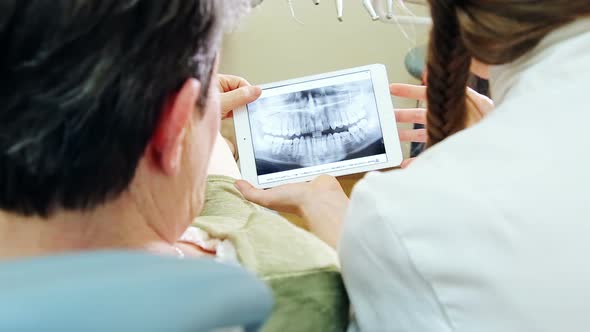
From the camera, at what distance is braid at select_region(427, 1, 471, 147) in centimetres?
80

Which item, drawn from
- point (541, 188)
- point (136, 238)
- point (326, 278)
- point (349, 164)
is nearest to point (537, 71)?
point (541, 188)

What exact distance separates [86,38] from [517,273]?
397 mm

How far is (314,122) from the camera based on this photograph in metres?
1.26

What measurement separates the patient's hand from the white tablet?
151 millimetres

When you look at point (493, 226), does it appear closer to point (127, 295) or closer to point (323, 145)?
point (127, 295)

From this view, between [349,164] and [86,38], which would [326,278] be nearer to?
[86,38]

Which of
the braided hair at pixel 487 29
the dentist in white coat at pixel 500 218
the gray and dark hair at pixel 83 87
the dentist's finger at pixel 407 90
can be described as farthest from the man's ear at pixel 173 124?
the dentist's finger at pixel 407 90

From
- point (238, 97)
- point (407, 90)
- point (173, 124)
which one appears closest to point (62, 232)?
point (173, 124)

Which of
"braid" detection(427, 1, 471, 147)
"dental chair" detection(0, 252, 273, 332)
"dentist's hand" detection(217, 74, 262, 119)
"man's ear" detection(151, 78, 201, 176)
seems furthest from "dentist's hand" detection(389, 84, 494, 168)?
"dental chair" detection(0, 252, 273, 332)

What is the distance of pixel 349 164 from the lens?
125cm

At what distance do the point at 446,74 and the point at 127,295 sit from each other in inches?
23.0

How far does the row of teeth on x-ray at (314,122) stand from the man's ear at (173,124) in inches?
24.0

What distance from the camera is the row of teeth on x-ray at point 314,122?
125cm

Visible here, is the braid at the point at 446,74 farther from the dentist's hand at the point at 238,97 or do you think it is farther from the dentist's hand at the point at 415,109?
the dentist's hand at the point at 238,97
